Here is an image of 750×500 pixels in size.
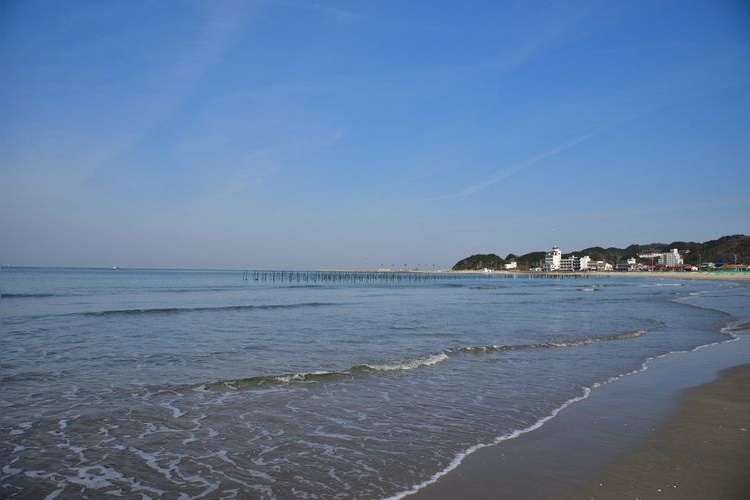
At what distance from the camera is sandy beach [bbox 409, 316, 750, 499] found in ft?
16.1

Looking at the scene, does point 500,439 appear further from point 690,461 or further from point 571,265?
point 571,265

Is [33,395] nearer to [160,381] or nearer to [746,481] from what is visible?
[160,381]

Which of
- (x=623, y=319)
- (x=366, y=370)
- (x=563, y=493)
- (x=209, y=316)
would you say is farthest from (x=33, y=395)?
(x=623, y=319)

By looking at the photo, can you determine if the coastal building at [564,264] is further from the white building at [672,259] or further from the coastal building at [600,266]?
the white building at [672,259]

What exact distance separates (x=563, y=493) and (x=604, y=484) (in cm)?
54

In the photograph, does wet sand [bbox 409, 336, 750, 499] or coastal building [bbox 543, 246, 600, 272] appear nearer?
wet sand [bbox 409, 336, 750, 499]

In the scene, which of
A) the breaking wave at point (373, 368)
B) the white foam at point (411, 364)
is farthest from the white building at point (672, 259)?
the white foam at point (411, 364)

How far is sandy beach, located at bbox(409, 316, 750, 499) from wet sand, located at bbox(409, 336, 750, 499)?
11mm

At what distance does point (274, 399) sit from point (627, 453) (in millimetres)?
5694

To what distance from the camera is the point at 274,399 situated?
8.66m

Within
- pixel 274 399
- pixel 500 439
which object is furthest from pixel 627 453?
pixel 274 399

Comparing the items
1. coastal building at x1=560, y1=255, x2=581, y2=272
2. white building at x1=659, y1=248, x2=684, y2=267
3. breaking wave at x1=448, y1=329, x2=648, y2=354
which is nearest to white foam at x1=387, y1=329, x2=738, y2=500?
breaking wave at x1=448, y1=329, x2=648, y2=354

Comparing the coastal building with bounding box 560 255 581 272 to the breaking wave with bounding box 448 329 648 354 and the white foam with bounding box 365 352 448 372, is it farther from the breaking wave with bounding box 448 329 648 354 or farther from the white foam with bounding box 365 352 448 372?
the white foam with bounding box 365 352 448 372

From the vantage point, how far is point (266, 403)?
331 inches
